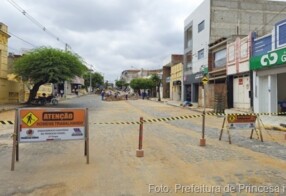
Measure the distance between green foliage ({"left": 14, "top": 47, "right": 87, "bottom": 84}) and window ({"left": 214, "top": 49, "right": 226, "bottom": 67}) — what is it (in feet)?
46.8

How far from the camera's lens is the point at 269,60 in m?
24.0

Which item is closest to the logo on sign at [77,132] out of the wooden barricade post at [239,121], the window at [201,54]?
the wooden barricade post at [239,121]

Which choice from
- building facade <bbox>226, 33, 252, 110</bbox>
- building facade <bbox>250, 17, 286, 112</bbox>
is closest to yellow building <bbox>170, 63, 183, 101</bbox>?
building facade <bbox>226, 33, 252, 110</bbox>

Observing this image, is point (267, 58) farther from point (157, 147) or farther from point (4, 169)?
point (4, 169)

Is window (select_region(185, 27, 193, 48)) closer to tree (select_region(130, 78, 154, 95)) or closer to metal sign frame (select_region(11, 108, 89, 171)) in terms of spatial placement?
tree (select_region(130, 78, 154, 95))

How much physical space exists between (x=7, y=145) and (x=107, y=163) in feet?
14.8

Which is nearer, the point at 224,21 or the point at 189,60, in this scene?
the point at 224,21

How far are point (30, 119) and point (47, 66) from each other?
26260 millimetres

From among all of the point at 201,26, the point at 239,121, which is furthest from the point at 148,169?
the point at 201,26

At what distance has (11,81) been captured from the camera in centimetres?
3753

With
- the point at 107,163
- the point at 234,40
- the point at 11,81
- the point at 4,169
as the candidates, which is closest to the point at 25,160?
the point at 4,169

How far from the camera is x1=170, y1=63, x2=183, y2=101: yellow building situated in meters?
57.3

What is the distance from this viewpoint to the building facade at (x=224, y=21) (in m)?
41.2

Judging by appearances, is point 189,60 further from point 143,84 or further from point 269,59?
point 143,84
